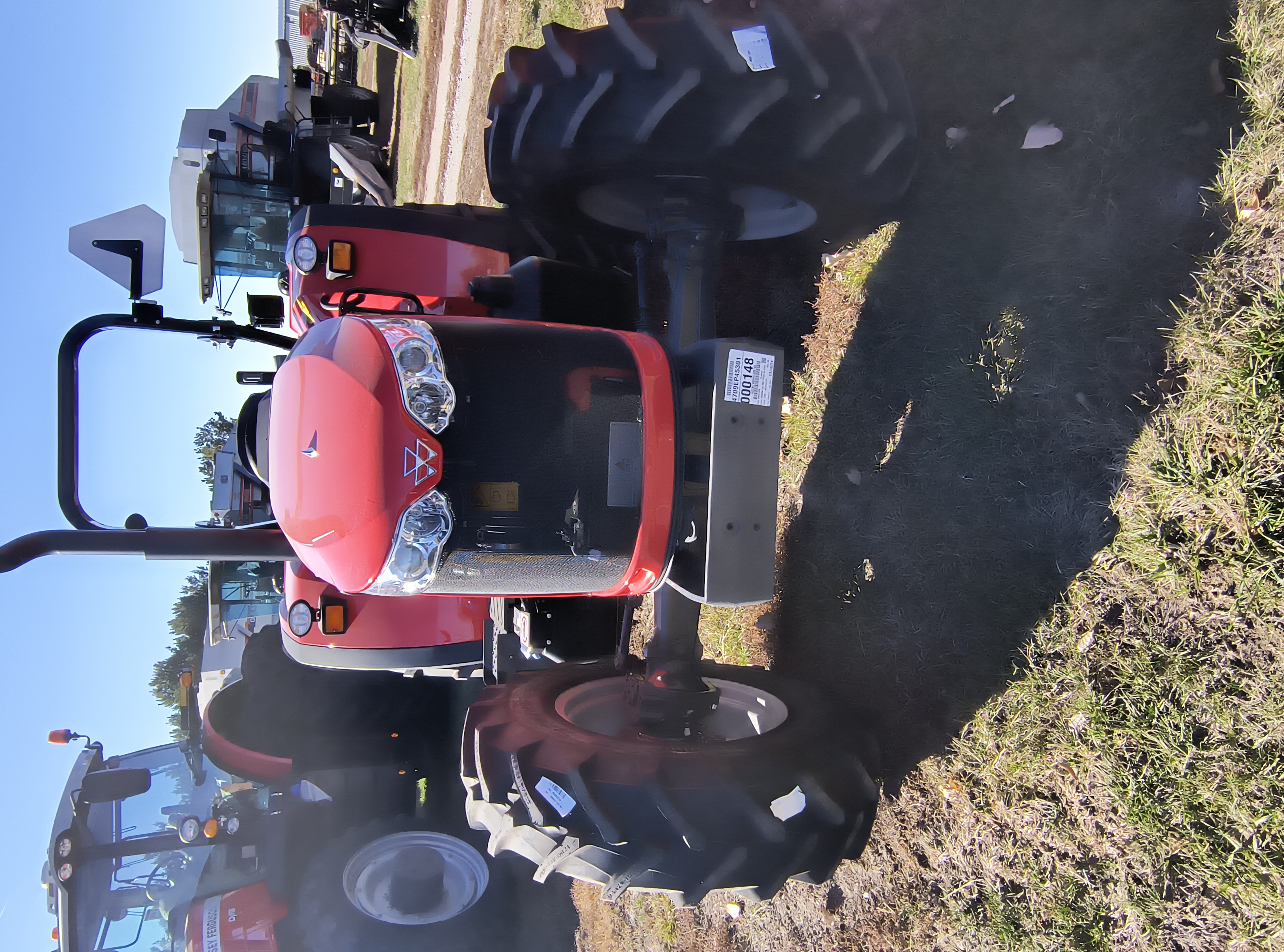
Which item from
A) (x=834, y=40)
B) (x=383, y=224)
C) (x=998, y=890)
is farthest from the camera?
(x=383, y=224)

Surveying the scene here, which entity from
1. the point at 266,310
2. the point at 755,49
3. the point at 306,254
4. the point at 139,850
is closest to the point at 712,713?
the point at 755,49

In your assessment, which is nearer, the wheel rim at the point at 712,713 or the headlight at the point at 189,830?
the wheel rim at the point at 712,713

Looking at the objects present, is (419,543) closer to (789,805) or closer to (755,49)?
(789,805)

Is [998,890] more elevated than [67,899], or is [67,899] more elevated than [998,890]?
[998,890]

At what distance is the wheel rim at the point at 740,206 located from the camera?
297 centimetres

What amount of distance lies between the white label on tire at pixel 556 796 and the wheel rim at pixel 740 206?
2056 millimetres

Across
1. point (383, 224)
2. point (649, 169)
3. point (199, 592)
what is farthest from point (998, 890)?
point (199, 592)

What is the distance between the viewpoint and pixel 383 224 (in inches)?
135

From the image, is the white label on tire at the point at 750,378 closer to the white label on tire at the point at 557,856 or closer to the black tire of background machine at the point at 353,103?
the white label on tire at the point at 557,856

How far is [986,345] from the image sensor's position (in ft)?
9.28

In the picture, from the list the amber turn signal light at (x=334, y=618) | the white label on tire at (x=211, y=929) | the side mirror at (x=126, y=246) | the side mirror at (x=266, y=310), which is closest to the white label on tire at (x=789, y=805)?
the amber turn signal light at (x=334, y=618)

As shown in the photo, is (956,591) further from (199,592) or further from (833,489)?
(199,592)

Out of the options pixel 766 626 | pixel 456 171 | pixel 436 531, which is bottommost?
pixel 766 626

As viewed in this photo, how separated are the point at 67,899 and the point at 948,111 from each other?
6.00 m
